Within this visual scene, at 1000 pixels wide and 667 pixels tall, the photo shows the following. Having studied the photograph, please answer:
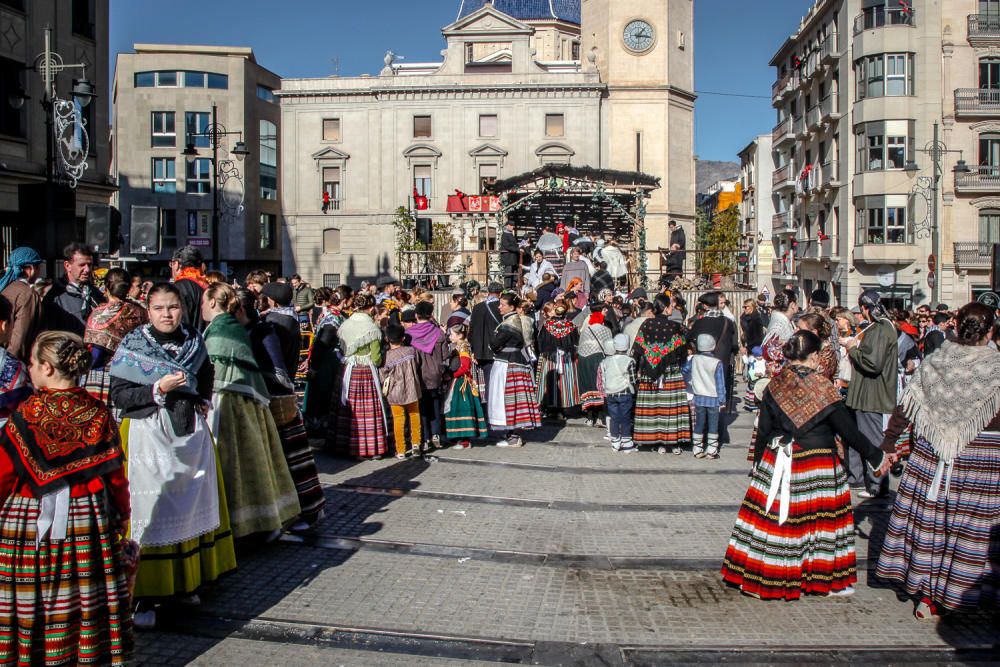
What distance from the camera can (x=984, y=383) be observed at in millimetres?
5523

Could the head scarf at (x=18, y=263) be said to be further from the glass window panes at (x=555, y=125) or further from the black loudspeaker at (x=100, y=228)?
the glass window panes at (x=555, y=125)

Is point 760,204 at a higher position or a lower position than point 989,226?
higher

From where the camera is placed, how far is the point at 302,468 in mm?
7312

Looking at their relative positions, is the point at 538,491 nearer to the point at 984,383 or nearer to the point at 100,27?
the point at 984,383

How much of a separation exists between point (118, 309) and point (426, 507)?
340 cm

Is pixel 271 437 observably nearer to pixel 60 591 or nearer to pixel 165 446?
pixel 165 446

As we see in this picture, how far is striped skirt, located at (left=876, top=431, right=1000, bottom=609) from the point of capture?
17.6ft

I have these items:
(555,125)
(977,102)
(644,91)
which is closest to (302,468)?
(977,102)

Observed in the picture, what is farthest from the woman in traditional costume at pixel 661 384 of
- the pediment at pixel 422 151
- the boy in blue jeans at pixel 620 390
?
the pediment at pixel 422 151

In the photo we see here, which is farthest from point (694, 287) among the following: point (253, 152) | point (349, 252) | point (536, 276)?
point (253, 152)

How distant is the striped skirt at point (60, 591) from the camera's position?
4.05 m

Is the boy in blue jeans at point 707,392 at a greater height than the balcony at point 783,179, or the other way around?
the balcony at point 783,179

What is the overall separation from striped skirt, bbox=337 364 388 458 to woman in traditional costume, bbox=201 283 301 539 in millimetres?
3583

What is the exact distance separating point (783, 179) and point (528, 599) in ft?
165
